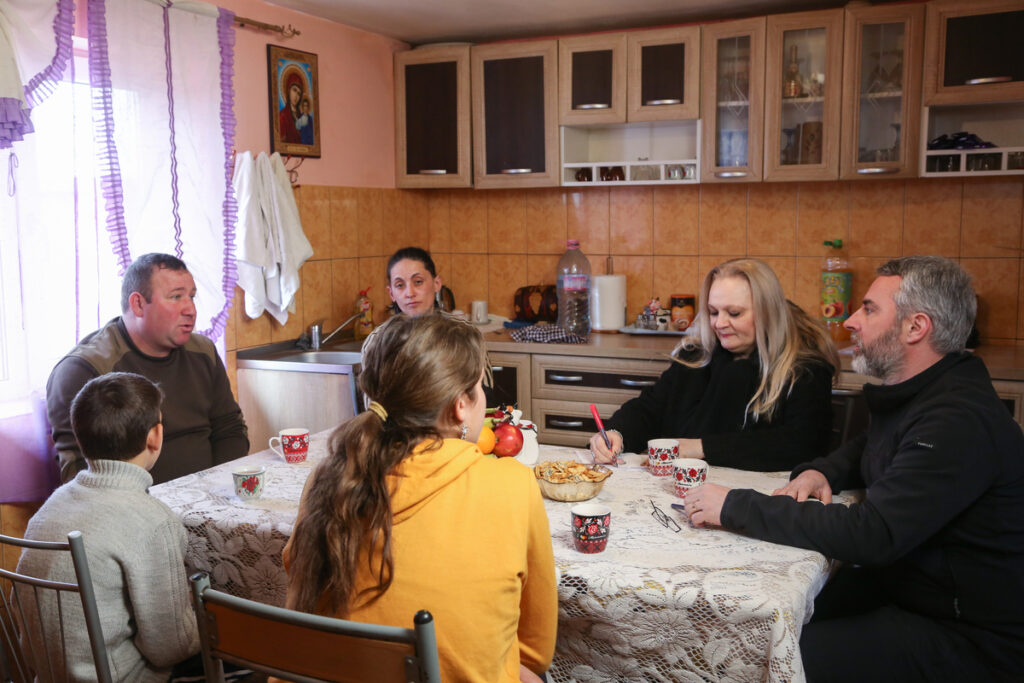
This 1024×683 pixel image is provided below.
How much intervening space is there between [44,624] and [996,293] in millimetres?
3557

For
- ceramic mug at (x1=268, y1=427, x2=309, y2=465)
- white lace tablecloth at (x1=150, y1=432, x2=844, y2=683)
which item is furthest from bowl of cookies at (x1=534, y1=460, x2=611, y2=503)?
ceramic mug at (x1=268, y1=427, x2=309, y2=465)

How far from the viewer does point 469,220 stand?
4.62m

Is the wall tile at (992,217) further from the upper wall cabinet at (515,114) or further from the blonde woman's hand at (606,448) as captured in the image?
the blonde woman's hand at (606,448)

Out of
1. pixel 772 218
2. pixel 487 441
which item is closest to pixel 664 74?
pixel 772 218

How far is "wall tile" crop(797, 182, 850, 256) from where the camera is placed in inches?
153

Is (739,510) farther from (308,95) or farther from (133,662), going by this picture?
(308,95)

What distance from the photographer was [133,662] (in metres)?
1.73

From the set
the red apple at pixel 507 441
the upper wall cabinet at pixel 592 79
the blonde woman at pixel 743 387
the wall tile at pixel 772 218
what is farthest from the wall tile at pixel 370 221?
the red apple at pixel 507 441

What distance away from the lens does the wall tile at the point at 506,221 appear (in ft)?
14.8

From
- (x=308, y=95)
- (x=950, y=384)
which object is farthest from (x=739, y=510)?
(x=308, y=95)

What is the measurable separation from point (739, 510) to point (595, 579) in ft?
1.13

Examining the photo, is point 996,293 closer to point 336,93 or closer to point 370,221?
point 370,221

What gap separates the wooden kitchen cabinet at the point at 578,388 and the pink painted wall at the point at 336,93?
125cm

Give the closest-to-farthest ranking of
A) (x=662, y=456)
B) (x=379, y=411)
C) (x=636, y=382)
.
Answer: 1. (x=379, y=411)
2. (x=662, y=456)
3. (x=636, y=382)
